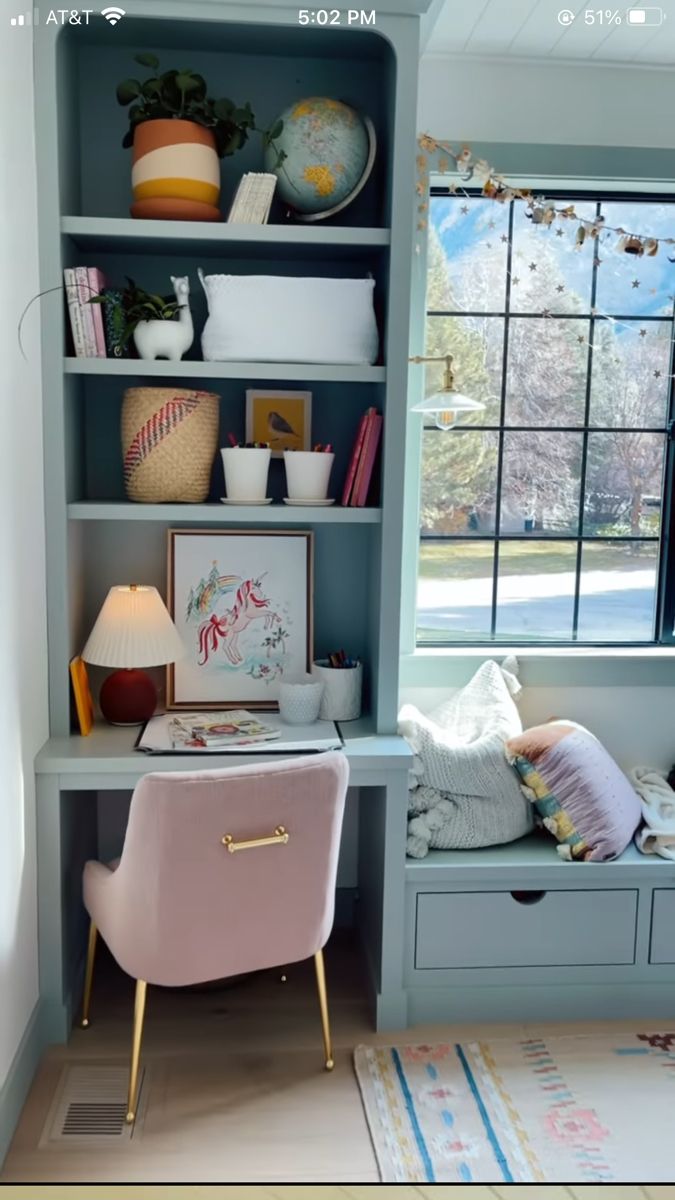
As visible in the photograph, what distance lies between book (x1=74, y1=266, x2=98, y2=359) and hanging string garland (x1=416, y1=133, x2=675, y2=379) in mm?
961

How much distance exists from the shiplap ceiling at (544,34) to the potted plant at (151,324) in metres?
0.93

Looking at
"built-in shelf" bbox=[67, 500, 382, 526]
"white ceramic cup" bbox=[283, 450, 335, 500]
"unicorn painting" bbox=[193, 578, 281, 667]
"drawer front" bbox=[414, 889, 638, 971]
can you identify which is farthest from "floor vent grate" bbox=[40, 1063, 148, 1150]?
"white ceramic cup" bbox=[283, 450, 335, 500]

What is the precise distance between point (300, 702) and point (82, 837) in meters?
0.67

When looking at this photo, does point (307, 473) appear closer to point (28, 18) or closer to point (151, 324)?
point (151, 324)

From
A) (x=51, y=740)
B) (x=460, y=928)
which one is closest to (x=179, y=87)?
(x=51, y=740)

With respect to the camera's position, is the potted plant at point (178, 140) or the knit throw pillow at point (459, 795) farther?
the knit throw pillow at point (459, 795)

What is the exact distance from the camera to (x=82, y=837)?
2.71 metres

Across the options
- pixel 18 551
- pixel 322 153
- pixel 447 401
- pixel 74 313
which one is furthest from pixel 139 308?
pixel 447 401

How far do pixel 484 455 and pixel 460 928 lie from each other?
1.33 meters

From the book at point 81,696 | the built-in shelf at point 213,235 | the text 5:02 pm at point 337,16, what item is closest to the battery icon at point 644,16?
the text 5:02 pm at point 337,16

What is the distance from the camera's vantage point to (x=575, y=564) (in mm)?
3139

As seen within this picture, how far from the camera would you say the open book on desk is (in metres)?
2.44

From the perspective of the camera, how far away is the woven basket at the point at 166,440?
2.51 meters

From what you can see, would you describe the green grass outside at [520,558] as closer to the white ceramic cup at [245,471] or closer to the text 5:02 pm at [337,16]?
the white ceramic cup at [245,471]
